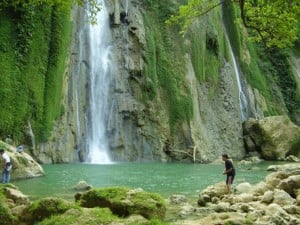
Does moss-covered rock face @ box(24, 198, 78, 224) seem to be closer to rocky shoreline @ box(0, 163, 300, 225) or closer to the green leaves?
rocky shoreline @ box(0, 163, 300, 225)

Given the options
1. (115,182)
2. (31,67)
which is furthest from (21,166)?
(31,67)

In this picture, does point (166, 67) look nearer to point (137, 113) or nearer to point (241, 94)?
point (137, 113)

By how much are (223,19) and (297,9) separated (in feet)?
151

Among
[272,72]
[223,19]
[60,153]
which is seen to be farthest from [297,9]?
[272,72]

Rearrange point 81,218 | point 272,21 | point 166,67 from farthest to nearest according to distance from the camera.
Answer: point 166,67
point 272,21
point 81,218

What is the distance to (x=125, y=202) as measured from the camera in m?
9.83

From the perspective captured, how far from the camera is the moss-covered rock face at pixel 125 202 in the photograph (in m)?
9.81

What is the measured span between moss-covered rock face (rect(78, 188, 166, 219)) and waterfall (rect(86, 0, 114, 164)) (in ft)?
78.5

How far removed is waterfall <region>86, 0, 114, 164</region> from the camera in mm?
35344

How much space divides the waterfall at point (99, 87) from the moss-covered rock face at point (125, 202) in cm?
2392

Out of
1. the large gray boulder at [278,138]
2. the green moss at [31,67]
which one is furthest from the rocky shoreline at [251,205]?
the large gray boulder at [278,138]

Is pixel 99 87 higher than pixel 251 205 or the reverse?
higher

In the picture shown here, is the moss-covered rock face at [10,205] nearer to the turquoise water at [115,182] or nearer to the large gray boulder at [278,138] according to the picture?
the turquoise water at [115,182]

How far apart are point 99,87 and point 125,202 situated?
27.8 metres
